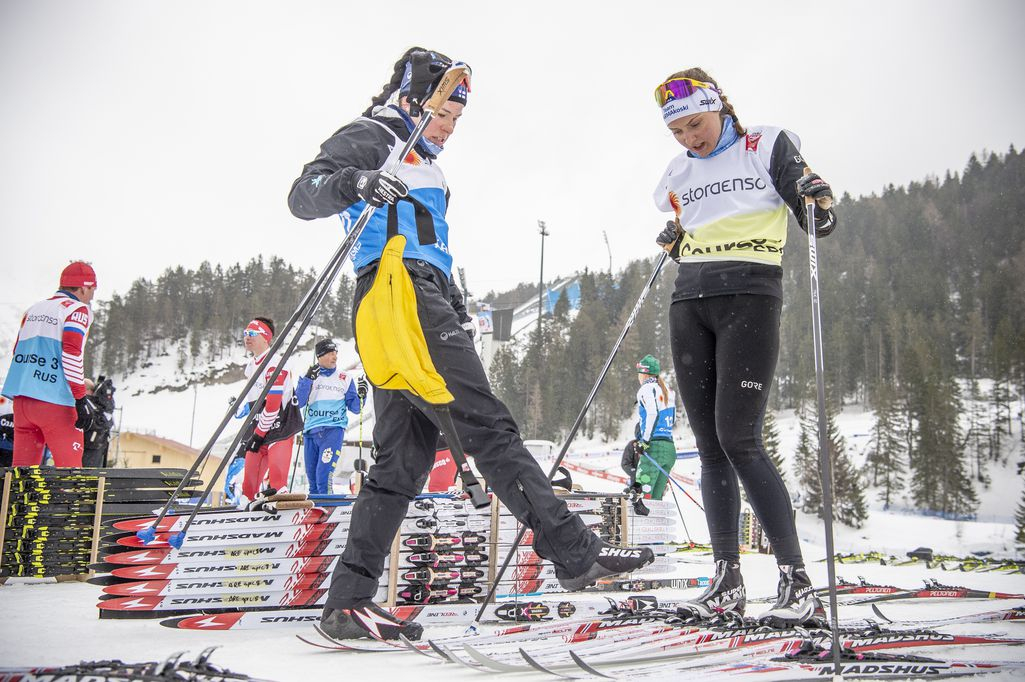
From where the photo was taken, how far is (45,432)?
14.4 feet

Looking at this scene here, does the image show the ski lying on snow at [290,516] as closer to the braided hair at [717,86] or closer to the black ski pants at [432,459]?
the black ski pants at [432,459]

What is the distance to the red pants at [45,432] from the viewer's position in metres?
4.35

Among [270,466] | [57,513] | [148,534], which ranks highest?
[270,466]

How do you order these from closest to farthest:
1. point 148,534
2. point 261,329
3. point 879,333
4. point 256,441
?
point 148,534
point 256,441
point 261,329
point 879,333

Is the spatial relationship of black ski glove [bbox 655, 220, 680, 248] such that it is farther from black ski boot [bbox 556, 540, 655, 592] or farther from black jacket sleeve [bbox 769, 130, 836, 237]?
black ski boot [bbox 556, 540, 655, 592]

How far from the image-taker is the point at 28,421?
4.41 m

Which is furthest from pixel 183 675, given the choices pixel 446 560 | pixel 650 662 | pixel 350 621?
pixel 446 560

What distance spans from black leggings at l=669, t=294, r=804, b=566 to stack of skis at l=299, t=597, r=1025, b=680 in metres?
0.42

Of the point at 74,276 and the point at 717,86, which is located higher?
the point at 717,86

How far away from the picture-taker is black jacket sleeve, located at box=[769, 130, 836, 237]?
8.64 feet

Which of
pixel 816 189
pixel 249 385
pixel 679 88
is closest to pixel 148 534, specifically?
pixel 249 385

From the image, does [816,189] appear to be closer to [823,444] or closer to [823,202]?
[823,202]

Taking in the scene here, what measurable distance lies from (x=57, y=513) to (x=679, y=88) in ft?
15.8

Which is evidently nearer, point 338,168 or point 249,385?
point 338,168
